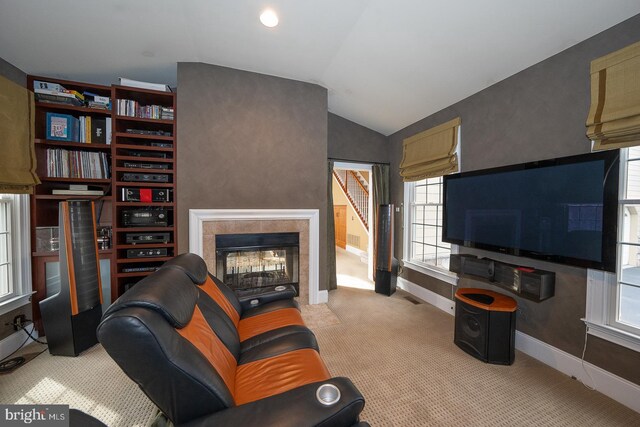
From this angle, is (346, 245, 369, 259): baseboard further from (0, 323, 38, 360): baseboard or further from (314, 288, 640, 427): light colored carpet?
(0, 323, 38, 360): baseboard

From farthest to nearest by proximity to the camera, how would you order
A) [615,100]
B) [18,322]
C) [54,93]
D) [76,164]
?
[76,164] < [54,93] < [18,322] < [615,100]

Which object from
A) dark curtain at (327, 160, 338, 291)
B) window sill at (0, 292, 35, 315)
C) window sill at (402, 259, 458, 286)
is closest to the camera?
window sill at (0, 292, 35, 315)

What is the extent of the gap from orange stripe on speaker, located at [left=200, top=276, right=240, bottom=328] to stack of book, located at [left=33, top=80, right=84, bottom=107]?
2352 millimetres

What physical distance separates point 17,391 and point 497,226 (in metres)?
4.05

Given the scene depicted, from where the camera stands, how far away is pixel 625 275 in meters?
1.77

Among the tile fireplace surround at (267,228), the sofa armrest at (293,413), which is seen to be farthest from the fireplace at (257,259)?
the sofa armrest at (293,413)

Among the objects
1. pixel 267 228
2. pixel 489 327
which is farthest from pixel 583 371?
pixel 267 228

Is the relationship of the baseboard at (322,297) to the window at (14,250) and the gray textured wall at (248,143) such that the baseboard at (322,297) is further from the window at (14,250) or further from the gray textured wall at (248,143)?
the window at (14,250)

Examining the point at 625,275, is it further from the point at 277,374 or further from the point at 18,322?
the point at 18,322

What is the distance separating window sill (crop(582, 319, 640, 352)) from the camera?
1.65 m

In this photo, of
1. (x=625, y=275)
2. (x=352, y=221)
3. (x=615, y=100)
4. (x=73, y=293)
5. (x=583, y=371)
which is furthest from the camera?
(x=352, y=221)

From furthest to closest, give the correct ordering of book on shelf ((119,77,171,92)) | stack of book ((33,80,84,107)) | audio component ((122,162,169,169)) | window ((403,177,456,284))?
1. window ((403,177,456,284))
2. audio component ((122,162,169,169))
3. book on shelf ((119,77,171,92))
4. stack of book ((33,80,84,107))

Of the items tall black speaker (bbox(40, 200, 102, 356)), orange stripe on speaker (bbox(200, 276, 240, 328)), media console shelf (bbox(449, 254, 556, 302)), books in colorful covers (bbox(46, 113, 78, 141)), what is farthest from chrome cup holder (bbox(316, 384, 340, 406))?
books in colorful covers (bbox(46, 113, 78, 141))

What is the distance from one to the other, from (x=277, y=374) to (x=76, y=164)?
2937mm
